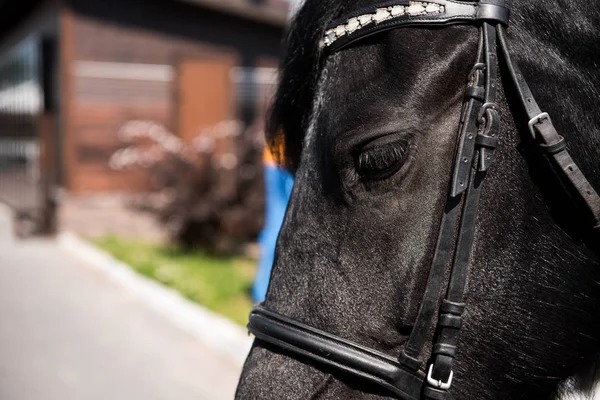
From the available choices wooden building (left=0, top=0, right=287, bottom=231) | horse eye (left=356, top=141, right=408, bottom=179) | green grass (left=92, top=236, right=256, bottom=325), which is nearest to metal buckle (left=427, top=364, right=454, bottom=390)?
horse eye (left=356, top=141, right=408, bottom=179)

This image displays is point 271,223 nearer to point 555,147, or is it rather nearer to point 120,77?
point 555,147

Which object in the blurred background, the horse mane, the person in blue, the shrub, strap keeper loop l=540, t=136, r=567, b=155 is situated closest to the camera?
strap keeper loop l=540, t=136, r=567, b=155

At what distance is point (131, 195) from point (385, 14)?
1095 cm

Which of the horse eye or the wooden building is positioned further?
the wooden building

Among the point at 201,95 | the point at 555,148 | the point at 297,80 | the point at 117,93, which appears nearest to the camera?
the point at 555,148

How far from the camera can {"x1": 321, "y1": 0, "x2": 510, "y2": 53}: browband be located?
1328 mm

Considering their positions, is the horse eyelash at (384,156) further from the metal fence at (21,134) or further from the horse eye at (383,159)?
the metal fence at (21,134)

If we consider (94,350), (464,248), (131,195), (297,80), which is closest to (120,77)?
(131,195)

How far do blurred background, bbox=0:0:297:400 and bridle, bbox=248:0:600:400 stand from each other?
80 cm

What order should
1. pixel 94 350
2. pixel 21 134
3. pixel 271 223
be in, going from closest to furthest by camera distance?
pixel 94 350, pixel 271 223, pixel 21 134

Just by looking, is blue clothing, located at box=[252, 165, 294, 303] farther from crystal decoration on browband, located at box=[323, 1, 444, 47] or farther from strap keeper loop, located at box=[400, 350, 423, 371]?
strap keeper loop, located at box=[400, 350, 423, 371]

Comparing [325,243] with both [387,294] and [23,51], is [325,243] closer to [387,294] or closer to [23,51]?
[387,294]

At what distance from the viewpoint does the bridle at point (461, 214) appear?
51.1 inches

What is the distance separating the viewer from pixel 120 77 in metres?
12.0
